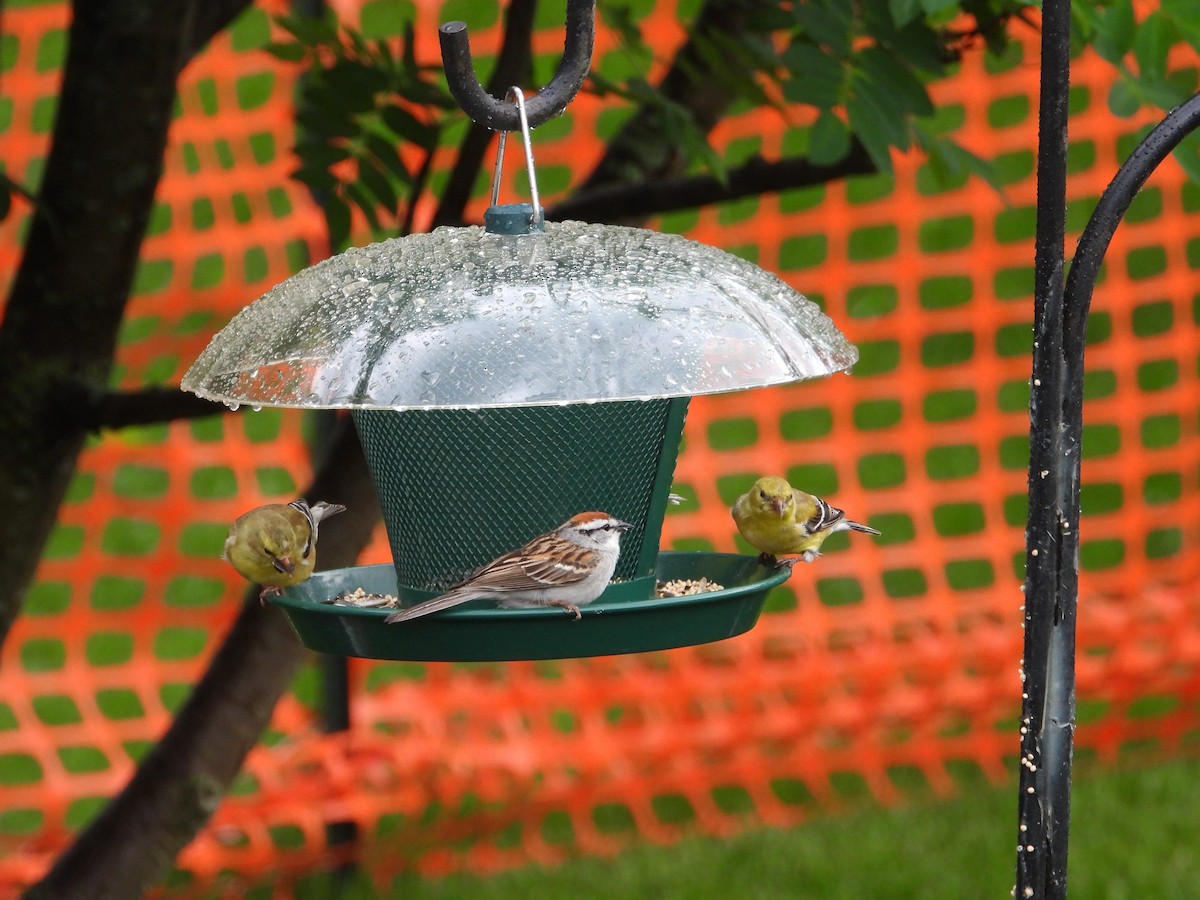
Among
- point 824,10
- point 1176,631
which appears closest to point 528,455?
point 824,10

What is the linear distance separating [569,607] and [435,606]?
240 millimetres

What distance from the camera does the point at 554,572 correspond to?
296 centimetres

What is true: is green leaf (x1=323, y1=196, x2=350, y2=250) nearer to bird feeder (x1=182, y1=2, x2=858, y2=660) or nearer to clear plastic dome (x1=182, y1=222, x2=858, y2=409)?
bird feeder (x1=182, y1=2, x2=858, y2=660)

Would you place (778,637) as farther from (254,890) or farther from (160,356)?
(160,356)

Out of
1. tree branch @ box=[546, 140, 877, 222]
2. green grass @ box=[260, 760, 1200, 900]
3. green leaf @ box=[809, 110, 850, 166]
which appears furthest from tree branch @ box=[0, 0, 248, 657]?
green grass @ box=[260, 760, 1200, 900]

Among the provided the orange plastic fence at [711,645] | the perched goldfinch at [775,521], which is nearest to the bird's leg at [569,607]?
the perched goldfinch at [775,521]

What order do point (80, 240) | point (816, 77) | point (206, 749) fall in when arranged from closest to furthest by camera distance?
point (816, 77), point (80, 240), point (206, 749)

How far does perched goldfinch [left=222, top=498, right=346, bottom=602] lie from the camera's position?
3619 mm

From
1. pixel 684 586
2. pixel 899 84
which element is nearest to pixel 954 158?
pixel 899 84

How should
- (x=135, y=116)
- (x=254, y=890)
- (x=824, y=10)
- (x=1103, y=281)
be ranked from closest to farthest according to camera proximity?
(x=824, y=10) → (x=135, y=116) → (x=254, y=890) → (x=1103, y=281)

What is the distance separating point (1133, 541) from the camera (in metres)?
8.74

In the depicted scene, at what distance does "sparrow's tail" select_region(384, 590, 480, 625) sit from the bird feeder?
0.03 m

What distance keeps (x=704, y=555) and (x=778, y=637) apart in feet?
15.5

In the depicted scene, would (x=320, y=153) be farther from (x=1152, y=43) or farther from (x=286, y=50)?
(x=1152, y=43)
